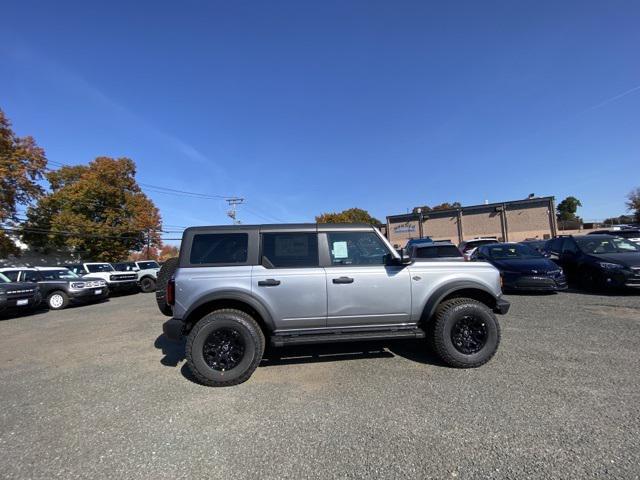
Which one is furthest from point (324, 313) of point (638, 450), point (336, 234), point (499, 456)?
point (638, 450)

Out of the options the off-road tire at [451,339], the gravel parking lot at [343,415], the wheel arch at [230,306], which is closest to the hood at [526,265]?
the gravel parking lot at [343,415]

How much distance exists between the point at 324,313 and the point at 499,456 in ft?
7.57

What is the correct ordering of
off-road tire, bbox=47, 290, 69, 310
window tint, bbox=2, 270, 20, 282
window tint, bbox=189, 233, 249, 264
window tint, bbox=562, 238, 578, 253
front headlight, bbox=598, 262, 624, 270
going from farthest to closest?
off-road tire, bbox=47, 290, 69, 310
window tint, bbox=2, 270, 20, 282
window tint, bbox=562, 238, 578, 253
front headlight, bbox=598, 262, 624, 270
window tint, bbox=189, 233, 249, 264

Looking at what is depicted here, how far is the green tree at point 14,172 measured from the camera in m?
23.6

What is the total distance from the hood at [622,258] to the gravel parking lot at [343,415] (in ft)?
13.2

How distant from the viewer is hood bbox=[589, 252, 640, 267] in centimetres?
824

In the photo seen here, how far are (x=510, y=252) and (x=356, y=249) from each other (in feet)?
26.2

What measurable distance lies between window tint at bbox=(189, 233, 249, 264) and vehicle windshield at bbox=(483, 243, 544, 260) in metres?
8.65

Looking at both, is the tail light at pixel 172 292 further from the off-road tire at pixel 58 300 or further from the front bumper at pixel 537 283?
the off-road tire at pixel 58 300

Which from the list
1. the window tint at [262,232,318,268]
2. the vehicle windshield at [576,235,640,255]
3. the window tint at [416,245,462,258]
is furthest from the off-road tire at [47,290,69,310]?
the vehicle windshield at [576,235,640,255]

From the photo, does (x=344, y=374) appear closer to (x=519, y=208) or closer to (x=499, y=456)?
(x=499, y=456)

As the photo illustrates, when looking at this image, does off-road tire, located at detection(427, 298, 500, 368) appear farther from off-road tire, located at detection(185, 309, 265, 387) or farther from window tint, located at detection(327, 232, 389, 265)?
off-road tire, located at detection(185, 309, 265, 387)

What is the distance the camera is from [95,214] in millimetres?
29469

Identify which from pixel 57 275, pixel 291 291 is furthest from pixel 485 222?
pixel 291 291
